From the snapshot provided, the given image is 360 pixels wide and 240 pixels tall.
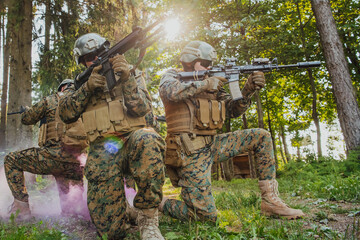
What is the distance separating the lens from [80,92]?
332 centimetres

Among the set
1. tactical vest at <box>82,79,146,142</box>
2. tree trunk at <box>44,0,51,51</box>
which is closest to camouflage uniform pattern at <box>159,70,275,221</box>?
tactical vest at <box>82,79,146,142</box>

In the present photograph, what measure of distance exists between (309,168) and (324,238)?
5.65m

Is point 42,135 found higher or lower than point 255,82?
lower

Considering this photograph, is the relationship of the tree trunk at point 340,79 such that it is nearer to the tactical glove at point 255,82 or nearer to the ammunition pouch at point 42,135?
the tactical glove at point 255,82

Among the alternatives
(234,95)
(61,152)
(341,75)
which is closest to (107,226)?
(61,152)

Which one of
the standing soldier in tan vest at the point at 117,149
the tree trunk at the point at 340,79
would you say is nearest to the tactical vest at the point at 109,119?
the standing soldier in tan vest at the point at 117,149

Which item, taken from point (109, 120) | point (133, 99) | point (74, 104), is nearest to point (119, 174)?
point (109, 120)

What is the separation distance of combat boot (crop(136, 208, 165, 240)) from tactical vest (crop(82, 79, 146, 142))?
96 centimetres

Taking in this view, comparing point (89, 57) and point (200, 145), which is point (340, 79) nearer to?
point (200, 145)

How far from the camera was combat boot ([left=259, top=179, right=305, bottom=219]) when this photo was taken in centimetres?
334

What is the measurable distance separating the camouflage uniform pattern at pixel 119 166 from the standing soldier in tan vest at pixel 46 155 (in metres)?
1.11

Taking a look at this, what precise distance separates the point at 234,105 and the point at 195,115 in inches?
33.7

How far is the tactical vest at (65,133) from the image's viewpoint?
4.43 m

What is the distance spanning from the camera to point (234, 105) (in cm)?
449
